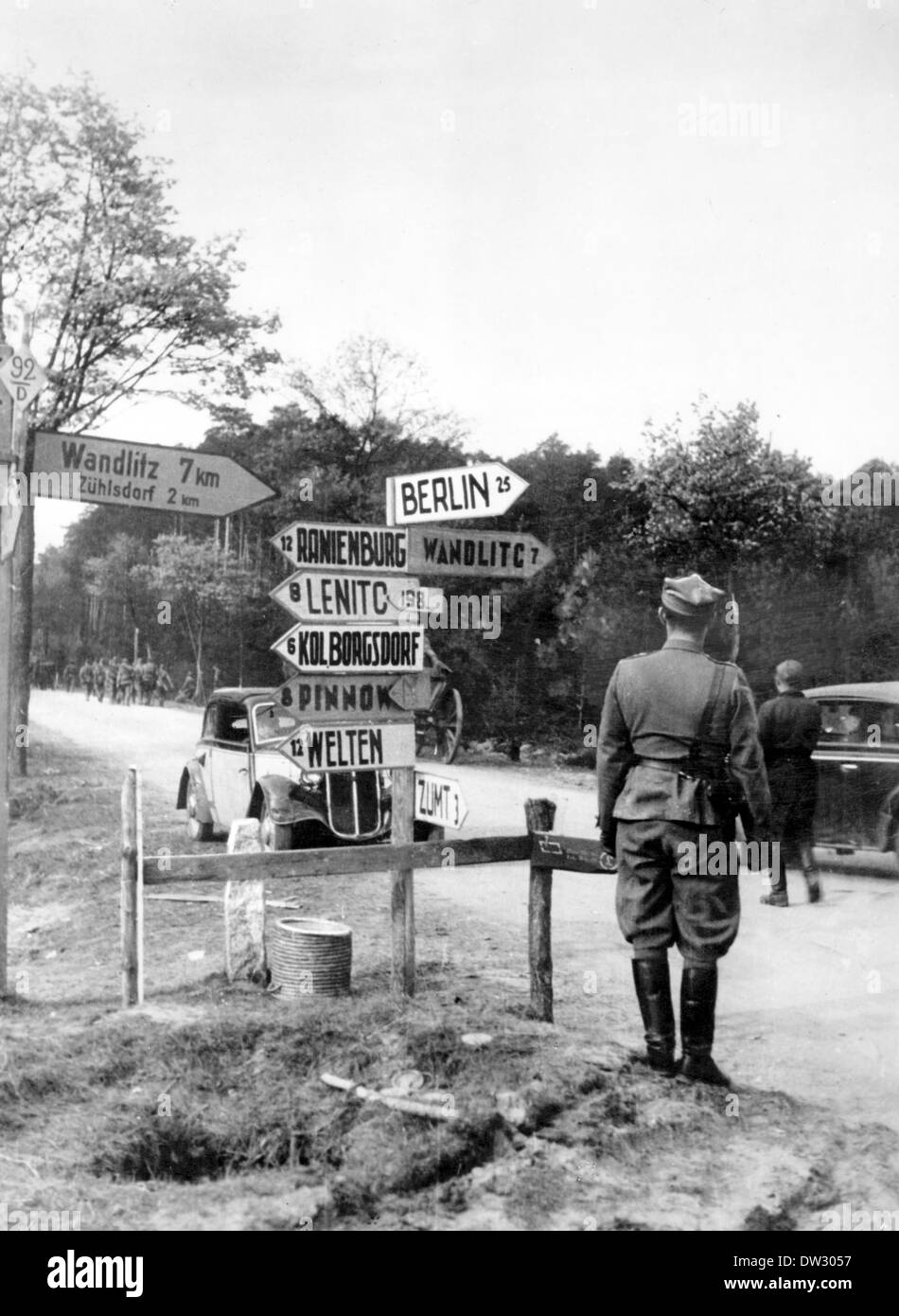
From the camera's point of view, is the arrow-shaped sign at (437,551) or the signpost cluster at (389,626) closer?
the signpost cluster at (389,626)

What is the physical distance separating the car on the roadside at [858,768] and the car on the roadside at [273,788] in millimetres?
3481

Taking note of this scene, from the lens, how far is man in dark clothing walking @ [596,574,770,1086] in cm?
492

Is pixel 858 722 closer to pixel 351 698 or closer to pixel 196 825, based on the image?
pixel 351 698

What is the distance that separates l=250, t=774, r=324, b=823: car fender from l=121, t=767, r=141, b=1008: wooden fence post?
322 centimetres

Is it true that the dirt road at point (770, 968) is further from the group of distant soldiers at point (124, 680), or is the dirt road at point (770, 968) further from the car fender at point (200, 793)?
the group of distant soldiers at point (124, 680)

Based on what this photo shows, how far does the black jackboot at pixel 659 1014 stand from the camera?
5008 millimetres

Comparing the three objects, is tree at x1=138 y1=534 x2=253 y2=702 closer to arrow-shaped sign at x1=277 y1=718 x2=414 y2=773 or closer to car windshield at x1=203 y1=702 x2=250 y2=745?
car windshield at x1=203 y1=702 x2=250 y2=745

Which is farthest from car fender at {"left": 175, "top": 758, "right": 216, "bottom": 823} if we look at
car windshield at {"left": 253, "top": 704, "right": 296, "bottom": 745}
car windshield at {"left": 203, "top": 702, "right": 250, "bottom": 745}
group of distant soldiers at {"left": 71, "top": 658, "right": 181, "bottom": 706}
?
group of distant soldiers at {"left": 71, "top": 658, "right": 181, "bottom": 706}

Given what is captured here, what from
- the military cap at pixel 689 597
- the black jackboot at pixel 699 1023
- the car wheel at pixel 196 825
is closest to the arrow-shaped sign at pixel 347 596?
the military cap at pixel 689 597

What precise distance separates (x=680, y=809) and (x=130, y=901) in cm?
271

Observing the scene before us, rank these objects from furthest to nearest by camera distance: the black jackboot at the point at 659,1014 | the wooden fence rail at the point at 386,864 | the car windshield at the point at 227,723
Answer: the car windshield at the point at 227,723 < the wooden fence rail at the point at 386,864 < the black jackboot at the point at 659,1014

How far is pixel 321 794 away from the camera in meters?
9.29
